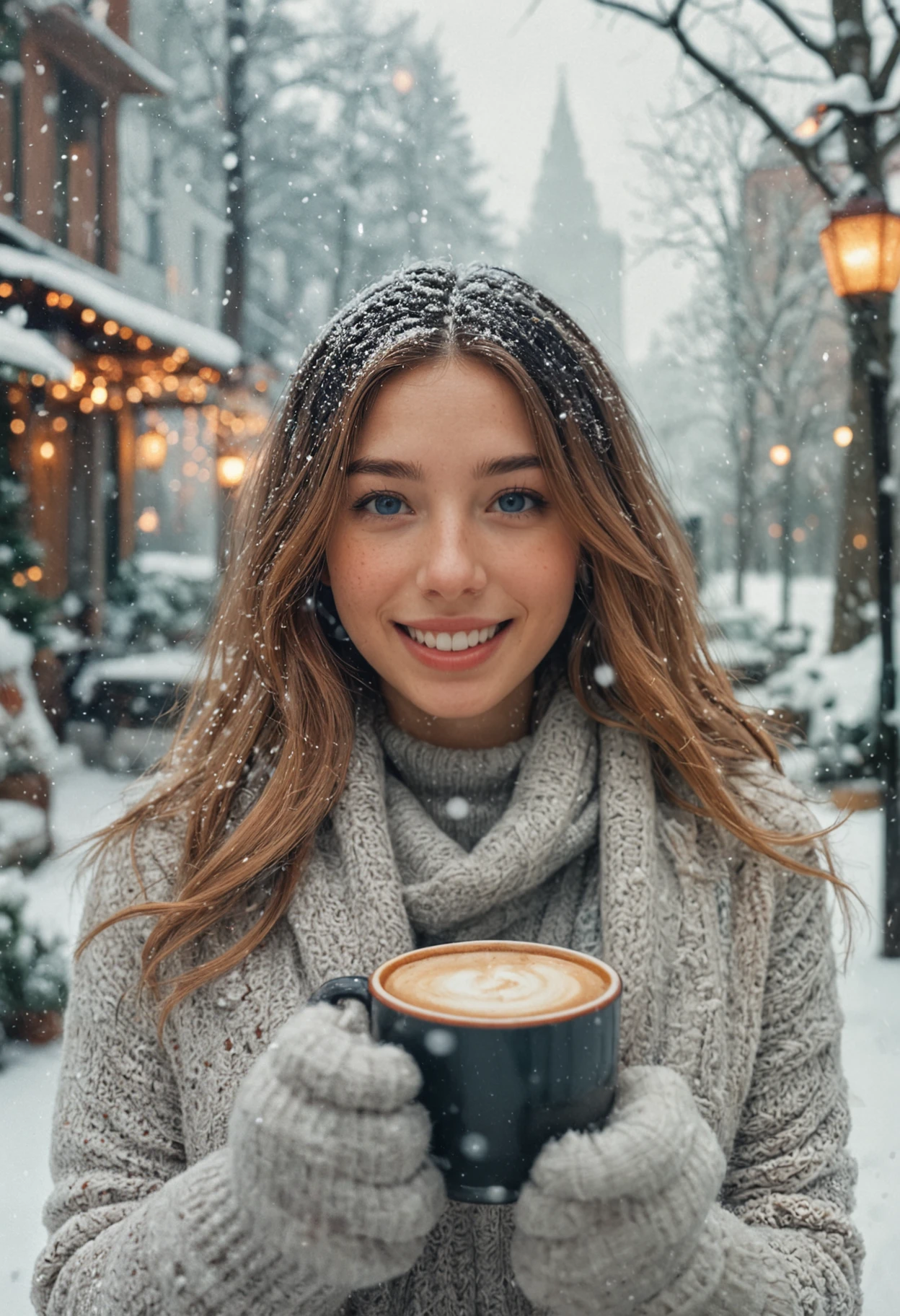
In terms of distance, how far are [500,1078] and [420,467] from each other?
69cm

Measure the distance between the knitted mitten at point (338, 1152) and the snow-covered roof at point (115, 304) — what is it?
713 centimetres

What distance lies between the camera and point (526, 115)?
6.54m

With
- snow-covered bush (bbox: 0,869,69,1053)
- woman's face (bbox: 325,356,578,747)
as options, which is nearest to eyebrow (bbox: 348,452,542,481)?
woman's face (bbox: 325,356,578,747)

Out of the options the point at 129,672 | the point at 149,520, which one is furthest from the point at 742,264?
the point at 149,520

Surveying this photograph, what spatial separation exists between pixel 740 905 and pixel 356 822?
0.51 metres

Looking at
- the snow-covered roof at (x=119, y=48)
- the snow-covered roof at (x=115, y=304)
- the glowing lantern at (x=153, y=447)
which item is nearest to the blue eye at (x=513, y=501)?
the snow-covered roof at (x=115, y=304)

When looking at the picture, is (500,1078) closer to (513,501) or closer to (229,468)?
(513,501)

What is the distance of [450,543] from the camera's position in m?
1.19

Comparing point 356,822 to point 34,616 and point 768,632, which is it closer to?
point 34,616

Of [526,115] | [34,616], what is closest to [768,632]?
[526,115]

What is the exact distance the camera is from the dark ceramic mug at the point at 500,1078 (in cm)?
83

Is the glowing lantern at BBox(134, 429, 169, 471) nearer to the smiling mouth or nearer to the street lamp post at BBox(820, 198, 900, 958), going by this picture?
the street lamp post at BBox(820, 198, 900, 958)

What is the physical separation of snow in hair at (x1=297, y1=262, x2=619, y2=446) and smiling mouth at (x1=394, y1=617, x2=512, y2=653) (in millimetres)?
284

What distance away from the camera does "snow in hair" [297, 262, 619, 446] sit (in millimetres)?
1260
